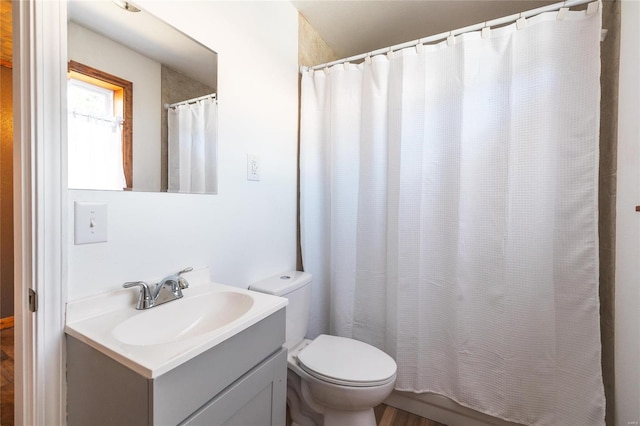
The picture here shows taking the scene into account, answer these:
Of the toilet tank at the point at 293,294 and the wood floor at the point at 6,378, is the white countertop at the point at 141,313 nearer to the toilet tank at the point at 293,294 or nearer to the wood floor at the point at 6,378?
the toilet tank at the point at 293,294

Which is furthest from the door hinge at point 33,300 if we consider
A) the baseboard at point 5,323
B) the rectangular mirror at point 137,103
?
the baseboard at point 5,323

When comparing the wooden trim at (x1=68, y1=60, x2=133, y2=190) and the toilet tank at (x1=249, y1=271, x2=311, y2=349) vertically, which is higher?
the wooden trim at (x1=68, y1=60, x2=133, y2=190)

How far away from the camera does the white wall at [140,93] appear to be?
91cm

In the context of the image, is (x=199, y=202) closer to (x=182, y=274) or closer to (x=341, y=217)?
(x=182, y=274)

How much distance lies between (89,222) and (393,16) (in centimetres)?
193

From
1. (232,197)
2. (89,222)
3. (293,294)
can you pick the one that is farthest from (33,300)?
(293,294)

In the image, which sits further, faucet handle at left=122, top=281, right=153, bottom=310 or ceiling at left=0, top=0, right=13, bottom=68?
ceiling at left=0, top=0, right=13, bottom=68

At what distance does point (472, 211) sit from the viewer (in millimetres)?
1396

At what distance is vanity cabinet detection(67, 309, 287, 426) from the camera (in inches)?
24.9

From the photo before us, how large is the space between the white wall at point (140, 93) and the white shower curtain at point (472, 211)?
86 centimetres

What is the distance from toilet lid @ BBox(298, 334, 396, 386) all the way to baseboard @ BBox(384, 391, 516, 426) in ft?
1.62

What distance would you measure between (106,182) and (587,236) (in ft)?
6.01

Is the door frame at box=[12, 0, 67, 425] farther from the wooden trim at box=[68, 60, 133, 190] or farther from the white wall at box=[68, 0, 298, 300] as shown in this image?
the wooden trim at box=[68, 60, 133, 190]

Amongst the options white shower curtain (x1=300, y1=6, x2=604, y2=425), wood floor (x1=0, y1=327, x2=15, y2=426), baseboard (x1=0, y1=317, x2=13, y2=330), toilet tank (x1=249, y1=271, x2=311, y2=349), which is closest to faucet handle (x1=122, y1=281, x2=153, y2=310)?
toilet tank (x1=249, y1=271, x2=311, y2=349)
